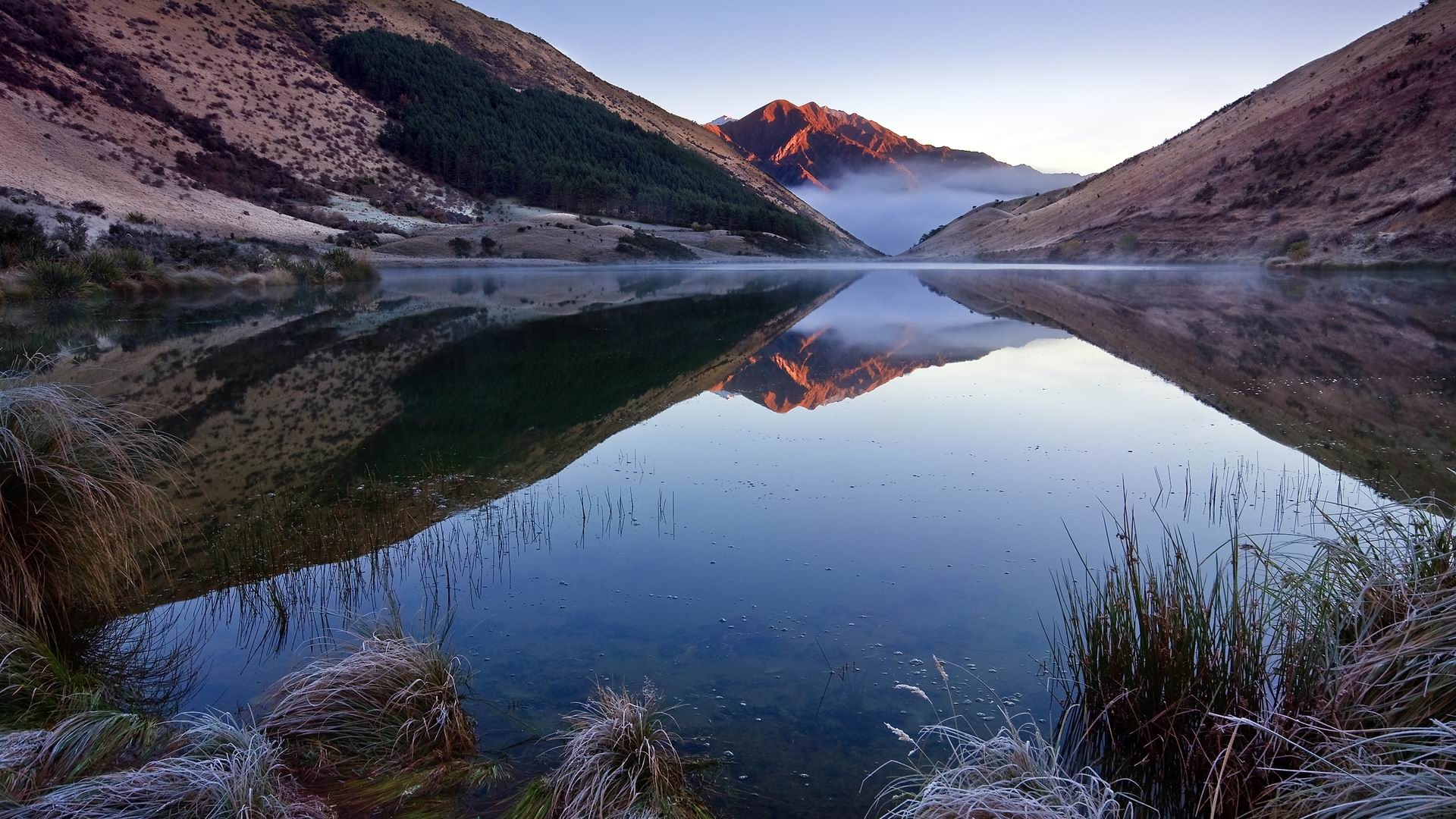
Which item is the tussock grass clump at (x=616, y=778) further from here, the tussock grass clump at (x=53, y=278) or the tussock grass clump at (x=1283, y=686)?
the tussock grass clump at (x=53, y=278)

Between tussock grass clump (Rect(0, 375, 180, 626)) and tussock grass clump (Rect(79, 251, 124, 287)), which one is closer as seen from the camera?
tussock grass clump (Rect(0, 375, 180, 626))

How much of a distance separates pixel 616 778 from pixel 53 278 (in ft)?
97.9

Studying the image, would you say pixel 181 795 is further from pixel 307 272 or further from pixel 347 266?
pixel 347 266

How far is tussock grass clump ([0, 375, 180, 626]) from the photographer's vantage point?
4.43 metres

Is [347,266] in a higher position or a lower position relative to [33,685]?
lower

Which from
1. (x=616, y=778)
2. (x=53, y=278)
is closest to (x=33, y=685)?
(x=616, y=778)

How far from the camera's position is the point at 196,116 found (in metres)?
63.3

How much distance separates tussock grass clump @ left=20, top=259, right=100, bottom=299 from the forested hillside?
6011cm

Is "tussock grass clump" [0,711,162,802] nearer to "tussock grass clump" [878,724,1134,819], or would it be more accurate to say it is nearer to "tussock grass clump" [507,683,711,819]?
"tussock grass clump" [507,683,711,819]

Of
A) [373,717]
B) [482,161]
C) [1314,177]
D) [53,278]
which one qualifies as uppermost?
[1314,177]

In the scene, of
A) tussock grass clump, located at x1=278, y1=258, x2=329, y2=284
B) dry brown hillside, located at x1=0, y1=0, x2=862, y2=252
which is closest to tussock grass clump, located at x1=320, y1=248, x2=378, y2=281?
tussock grass clump, located at x1=278, y1=258, x2=329, y2=284

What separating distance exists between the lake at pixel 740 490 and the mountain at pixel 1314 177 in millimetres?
21832

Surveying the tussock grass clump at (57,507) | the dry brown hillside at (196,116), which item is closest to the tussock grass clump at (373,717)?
the tussock grass clump at (57,507)

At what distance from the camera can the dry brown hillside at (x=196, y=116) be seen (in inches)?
1805
